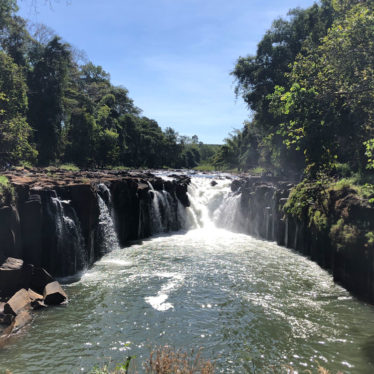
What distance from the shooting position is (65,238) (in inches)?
517

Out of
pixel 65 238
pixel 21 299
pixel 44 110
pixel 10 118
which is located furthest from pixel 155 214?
pixel 44 110

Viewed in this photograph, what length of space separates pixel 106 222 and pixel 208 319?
10.3 m

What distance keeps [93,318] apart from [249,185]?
1867 centimetres

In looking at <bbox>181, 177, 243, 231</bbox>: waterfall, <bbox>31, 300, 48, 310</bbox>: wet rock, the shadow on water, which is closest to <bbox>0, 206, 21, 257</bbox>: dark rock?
<bbox>31, 300, 48, 310</bbox>: wet rock

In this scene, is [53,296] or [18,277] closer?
[53,296]

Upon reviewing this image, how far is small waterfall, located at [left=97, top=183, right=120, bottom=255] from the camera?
669 inches

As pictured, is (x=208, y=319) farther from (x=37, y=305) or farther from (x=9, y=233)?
(x=9, y=233)

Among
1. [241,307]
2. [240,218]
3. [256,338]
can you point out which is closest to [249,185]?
[240,218]

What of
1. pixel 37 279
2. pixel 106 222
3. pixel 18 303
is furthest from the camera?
pixel 106 222

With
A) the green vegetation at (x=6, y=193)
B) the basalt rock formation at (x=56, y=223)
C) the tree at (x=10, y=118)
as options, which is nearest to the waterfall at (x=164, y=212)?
the basalt rock formation at (x=56, y=223)

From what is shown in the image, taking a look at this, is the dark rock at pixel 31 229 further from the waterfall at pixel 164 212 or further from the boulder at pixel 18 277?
the waterfall at pixel 164 212

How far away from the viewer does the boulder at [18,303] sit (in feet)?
28.1

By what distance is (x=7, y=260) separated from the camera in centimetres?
1017

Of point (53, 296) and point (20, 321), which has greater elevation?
point (53, 296)
